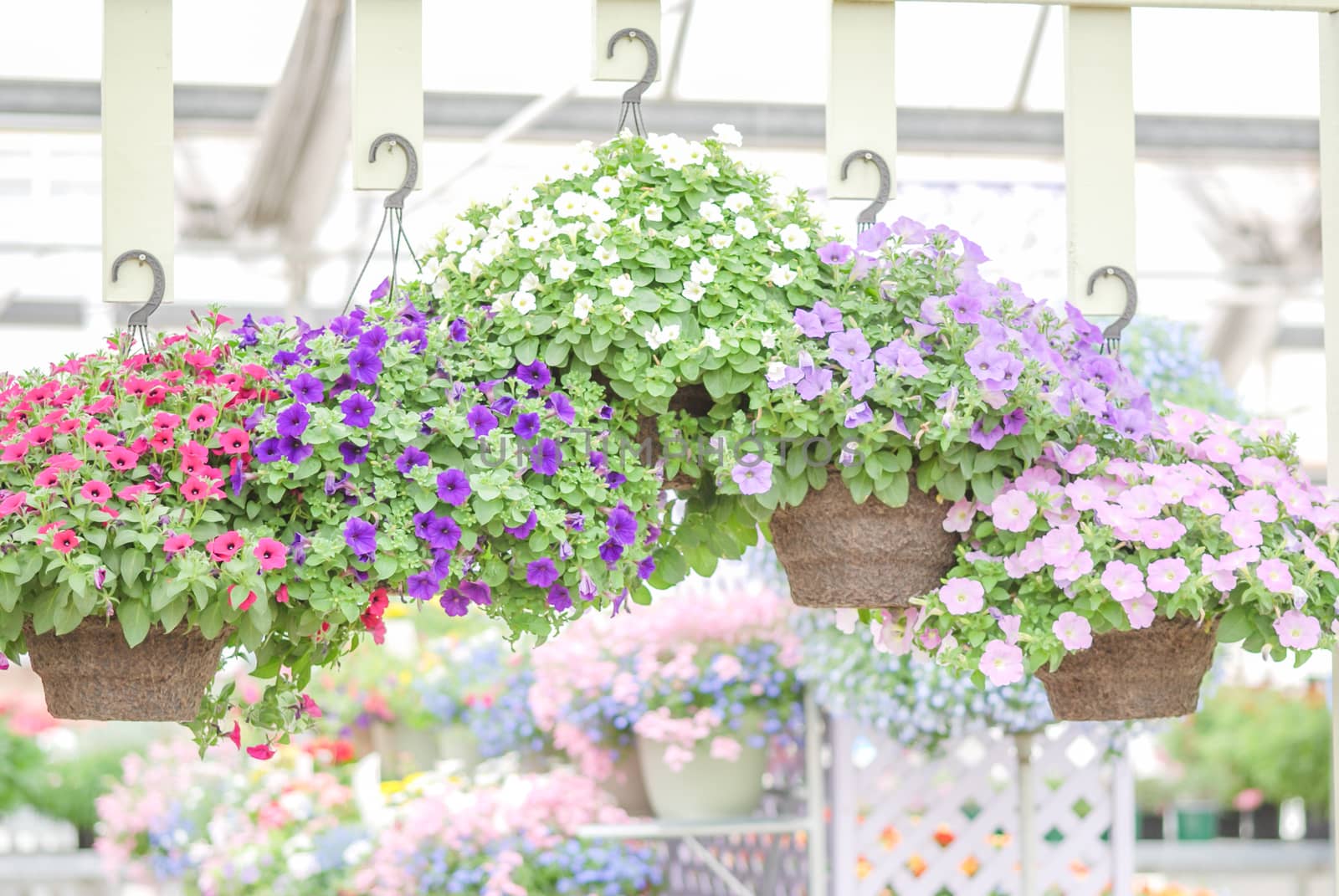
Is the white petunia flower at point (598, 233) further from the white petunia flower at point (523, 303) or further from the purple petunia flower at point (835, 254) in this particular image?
the purple petunia flower at point (835, 254)

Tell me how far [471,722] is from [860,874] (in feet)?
2.86

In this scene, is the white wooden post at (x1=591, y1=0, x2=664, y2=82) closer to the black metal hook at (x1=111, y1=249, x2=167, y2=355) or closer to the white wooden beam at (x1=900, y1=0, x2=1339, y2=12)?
the white wooden beam at (x1=900, y1=0, x2=1339, y2=12)

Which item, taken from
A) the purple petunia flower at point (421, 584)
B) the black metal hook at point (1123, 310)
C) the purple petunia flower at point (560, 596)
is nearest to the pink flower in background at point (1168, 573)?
the black metal hook at point (1123, 310)

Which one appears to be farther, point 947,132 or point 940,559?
point 947,132

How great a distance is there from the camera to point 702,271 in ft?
3.81

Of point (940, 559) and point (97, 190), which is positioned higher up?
point (97, 190)

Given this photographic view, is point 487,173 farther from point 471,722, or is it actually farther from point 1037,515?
point 1037,515

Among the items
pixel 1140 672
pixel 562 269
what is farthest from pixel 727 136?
pixel 1140 672

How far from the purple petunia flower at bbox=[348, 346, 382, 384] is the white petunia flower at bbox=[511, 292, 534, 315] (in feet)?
0.39

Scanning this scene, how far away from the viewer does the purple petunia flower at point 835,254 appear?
1208 millimetres

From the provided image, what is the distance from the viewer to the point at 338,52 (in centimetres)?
393

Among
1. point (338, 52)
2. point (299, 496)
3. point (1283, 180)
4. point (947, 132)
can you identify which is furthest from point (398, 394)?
point (1283, 180)

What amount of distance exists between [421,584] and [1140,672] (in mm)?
618

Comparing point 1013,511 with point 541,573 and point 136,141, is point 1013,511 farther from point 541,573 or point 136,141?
point 136,141
